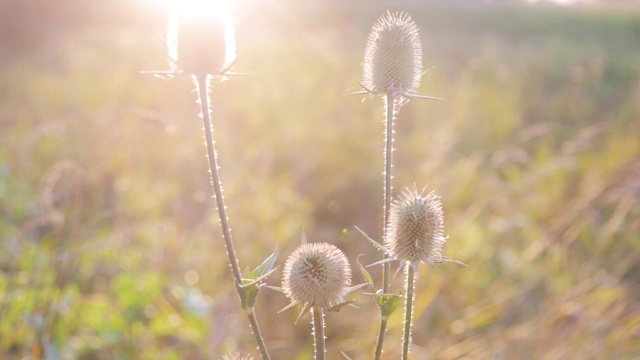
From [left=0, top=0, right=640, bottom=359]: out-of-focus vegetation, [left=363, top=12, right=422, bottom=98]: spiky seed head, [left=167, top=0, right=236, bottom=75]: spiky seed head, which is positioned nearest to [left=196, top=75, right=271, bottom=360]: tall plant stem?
[left=167, top=0, right=236, bottom=75]: spiky seed head

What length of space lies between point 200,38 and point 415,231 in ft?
2.21

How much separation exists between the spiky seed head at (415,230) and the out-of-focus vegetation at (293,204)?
22.8 inches

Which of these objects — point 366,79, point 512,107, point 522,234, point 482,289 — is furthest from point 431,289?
point 512,107

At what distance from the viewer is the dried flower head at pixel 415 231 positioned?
1.61 m

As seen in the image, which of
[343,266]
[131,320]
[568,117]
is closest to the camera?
[343,266]

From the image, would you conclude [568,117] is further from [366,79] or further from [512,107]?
[366,79]

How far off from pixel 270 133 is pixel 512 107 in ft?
8.25

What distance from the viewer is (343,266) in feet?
5.37

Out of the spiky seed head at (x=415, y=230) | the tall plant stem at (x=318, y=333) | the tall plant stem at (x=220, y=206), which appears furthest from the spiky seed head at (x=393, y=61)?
the tall plant stem at (x=318, y=333)

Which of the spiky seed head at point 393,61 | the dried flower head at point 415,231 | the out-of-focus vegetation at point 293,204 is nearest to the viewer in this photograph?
the dried flower head at point 415,231

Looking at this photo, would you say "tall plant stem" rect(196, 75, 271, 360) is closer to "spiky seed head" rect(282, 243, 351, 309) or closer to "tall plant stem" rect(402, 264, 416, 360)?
"spiky seed head" rect(282, 243, 351, 309)

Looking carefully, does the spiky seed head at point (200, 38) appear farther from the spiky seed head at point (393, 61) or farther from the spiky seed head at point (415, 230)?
the spiky seed head at point (415, 230)

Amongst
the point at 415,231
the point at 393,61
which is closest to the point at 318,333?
the point at 415,231

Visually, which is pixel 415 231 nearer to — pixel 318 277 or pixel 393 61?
pixel 318 277
